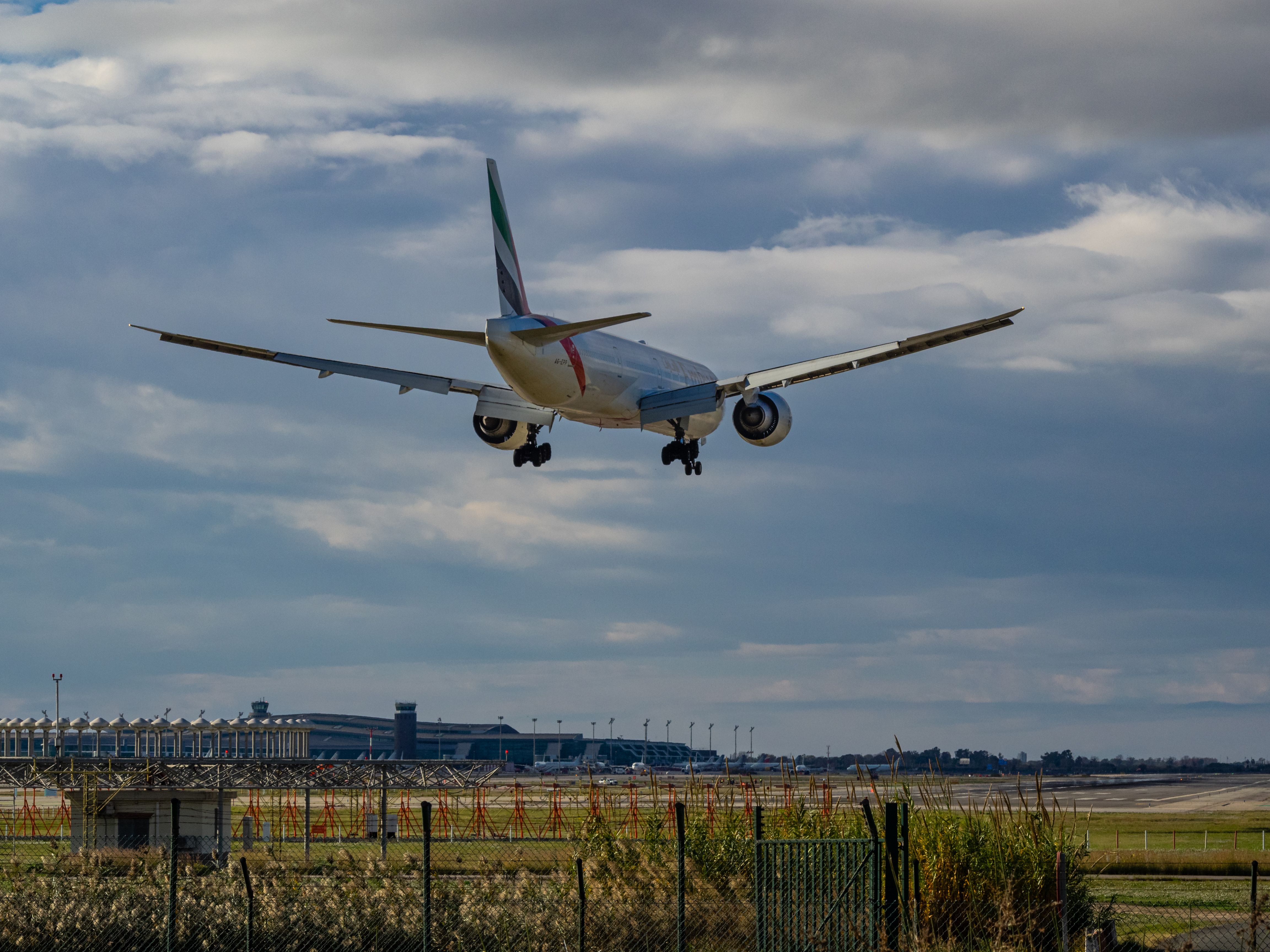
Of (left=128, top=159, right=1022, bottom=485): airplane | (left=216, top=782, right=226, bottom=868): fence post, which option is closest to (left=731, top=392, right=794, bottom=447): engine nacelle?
(left=128, top=159, right=1022, bottom=485): airplane

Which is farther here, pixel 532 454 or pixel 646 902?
pixel 532 454

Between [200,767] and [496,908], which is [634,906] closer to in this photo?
[496,908]

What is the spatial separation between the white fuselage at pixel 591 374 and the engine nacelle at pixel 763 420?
1157 millimetres

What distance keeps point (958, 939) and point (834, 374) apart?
25.4 m

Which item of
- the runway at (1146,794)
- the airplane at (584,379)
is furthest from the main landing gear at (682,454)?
the runway at (1146,794)

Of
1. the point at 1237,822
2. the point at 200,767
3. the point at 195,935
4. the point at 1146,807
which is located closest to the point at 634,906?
the point at 195,935

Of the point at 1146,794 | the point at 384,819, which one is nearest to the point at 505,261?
the point at 384,819

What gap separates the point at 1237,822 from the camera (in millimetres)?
69625

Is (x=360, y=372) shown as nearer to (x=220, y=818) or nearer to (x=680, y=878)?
(x=220, y=818)

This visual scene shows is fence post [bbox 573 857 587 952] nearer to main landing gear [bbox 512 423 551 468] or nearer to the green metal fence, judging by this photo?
the green metal fence

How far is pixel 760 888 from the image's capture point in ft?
54.6

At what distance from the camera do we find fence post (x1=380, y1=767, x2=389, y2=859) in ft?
121

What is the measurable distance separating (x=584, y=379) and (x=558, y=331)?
4343 mm

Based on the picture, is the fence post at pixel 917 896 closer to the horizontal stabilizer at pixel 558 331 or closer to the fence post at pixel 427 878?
the fence post at pixel 427 878
